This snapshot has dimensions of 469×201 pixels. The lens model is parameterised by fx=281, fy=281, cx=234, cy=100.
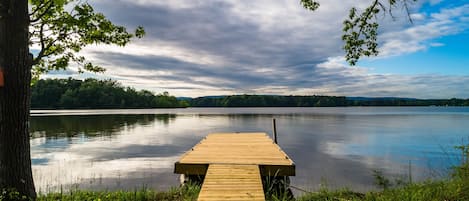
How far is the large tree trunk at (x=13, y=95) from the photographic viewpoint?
14.7 ft

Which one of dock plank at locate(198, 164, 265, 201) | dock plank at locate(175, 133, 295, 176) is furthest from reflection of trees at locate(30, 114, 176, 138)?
dock plank at locate(198, 164, 265, 201)

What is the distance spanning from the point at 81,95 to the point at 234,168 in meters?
104

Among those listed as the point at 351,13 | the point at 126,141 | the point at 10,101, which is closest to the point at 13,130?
the point at 10,101

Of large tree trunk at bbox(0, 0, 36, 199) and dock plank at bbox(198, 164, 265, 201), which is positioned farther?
dock plank at bbox(198, 164, 265, 201)

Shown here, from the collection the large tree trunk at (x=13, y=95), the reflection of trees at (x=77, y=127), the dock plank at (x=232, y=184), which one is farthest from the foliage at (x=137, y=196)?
the reflection of trees at (x=77, y=127)

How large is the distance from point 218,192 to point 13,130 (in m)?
3.54

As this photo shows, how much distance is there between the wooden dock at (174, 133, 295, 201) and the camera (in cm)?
519

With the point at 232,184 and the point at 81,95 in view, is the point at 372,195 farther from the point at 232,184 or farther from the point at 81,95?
the point at 81,95

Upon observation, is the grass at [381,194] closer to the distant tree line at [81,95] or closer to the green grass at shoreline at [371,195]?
the green grass at shoreline at [371,195]

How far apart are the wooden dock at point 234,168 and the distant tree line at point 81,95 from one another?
3792 inches

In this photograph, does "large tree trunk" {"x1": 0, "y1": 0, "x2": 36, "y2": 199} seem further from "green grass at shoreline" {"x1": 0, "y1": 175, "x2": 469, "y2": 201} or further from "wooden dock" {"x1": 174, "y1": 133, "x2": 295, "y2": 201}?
"wooden dock" {"x1": 174, "y1": 133, "x2": 295, "y2": 201}

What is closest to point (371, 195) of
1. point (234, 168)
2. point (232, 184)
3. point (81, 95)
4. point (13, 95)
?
point (232, 184)

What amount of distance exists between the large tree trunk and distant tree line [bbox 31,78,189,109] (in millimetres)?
97519

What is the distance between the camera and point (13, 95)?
452cm
